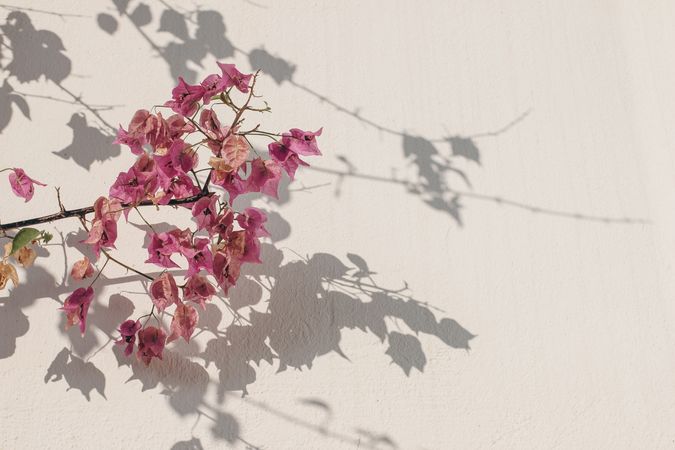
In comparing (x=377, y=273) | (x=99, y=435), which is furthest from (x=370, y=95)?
(x=99, y=435)

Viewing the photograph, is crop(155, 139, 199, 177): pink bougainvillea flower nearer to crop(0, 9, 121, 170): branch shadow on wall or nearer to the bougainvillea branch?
the bougainvillea branch

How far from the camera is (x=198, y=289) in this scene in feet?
4.60

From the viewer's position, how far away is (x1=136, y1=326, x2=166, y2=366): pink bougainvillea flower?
1.38 meters

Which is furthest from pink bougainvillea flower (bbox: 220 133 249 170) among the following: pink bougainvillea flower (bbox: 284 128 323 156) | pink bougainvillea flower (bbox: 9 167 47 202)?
pink bougainvillea flower (bbox: 9 167 47 202)

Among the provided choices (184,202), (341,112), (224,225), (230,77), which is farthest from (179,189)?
(341,112)

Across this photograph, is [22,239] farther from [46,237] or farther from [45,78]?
[45,78]

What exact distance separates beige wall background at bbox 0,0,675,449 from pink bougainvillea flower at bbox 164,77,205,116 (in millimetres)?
Result: 306

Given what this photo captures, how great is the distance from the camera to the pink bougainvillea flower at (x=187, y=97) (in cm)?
135

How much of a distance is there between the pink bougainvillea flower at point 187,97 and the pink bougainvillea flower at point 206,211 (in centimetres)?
18

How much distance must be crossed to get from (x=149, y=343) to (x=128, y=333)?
49 mm

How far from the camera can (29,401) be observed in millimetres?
1404

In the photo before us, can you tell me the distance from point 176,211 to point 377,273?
0.48 metres

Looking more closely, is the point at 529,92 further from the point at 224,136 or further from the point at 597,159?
the point at 224,136

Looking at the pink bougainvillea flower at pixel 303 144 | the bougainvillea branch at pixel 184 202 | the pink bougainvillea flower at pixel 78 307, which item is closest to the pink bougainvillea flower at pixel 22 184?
the bougainvillea branch at pixel 184 202
